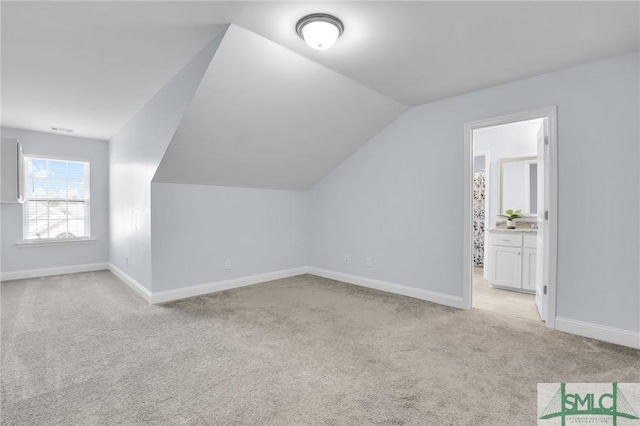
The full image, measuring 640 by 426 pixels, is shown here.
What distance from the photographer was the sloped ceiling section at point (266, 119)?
2799mm

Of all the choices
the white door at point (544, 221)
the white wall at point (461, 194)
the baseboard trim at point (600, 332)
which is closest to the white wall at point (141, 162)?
the white wall at point (461, 194)

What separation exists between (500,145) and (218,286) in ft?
15.5

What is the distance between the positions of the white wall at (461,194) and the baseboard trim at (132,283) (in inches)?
99.1

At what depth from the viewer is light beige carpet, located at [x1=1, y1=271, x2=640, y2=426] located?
5.82ft

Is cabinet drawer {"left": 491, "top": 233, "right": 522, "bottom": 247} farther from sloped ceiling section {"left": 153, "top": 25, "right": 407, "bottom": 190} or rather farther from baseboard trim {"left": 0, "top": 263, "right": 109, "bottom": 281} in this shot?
baseboard trim {"left": 0, "top": 263, "right": 109, "bottom": 281}

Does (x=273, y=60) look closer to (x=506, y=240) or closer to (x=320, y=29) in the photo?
(x=320, y=29)

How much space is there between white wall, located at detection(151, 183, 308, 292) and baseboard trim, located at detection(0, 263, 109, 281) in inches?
115

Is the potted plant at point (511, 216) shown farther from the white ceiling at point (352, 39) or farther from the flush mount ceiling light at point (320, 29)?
the flush mount ceiling light at point (320, 29)

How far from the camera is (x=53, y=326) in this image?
307 centimetres

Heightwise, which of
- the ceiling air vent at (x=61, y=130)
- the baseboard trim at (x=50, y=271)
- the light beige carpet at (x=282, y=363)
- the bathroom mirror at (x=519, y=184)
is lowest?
the light beige carpet at (x=282, y=363)

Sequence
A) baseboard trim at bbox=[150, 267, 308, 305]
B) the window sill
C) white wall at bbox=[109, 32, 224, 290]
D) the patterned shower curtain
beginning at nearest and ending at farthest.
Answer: white wall at bbox=[109, 32, 224, 290] → baseboard trim at bbox=[150, 267, 308, 305] → the window sill → the patterned shower curtain

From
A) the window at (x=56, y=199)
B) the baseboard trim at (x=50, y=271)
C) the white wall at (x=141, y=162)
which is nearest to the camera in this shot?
the white wall at (x=141, y=162)

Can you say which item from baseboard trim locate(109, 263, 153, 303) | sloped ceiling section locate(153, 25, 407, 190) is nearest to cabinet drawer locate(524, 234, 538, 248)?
sloped ceiling section locate(153, 25, 407, 190)

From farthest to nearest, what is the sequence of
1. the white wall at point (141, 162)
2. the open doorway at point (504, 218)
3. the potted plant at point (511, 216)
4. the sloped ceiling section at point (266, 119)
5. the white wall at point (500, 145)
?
the white wall at point (500, 145) < the potted plant at point (511, 216) < the open doorway at point (504, 218) < the white wall at point (141, 162) < the sloped ceiling section at point (266, 119)
